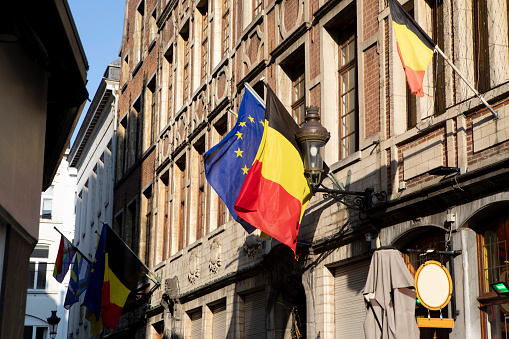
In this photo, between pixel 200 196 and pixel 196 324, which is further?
→ pixel 200 196

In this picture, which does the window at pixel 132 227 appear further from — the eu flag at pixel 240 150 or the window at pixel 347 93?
the window at pixel 347 93

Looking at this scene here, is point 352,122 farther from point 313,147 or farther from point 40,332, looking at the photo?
point 40,332

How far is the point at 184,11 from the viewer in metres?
26.0

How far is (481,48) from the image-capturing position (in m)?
10.6

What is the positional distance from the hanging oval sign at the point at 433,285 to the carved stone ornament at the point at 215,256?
9422 mm

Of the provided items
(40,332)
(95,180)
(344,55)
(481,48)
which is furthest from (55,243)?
(481,48)

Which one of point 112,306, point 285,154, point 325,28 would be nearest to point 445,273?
point 285,154

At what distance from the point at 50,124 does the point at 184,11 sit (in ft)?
56.9

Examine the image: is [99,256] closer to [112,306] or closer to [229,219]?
[112,306]

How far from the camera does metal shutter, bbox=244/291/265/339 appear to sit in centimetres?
1697

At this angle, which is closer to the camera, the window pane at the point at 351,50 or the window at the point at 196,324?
the window pane at the point at 351,50

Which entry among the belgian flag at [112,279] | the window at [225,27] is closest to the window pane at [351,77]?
the window at [225,27]

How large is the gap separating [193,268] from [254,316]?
14.1 ft

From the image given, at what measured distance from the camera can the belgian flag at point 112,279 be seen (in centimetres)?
2283
